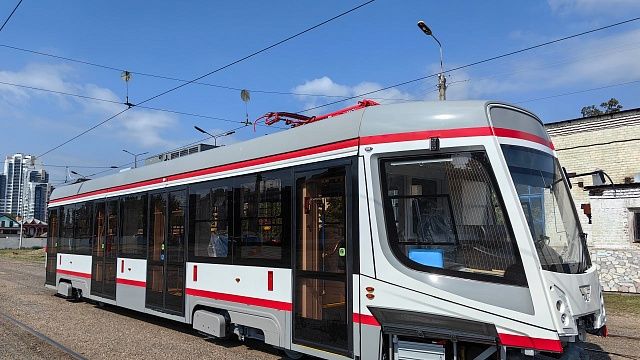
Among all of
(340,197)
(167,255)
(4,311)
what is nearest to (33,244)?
(4,311)

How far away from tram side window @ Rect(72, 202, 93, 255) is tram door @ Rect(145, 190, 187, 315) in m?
3.58

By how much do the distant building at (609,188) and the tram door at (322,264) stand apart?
13.1m

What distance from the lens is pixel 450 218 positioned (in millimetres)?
5137

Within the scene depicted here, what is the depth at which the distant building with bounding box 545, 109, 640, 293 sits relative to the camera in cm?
1554

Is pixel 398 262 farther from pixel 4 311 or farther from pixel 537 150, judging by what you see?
pixel 4 311

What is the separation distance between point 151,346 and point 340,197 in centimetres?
441

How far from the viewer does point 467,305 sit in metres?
4.82

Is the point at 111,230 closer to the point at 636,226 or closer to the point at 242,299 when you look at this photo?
the point at 242,299

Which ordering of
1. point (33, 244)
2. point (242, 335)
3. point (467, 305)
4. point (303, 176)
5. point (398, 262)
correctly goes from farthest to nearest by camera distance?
1. point (33, 244)
2. point (242, 335)
3. point (303, 176)
4. point (398, 262)
5. point (467, 305)

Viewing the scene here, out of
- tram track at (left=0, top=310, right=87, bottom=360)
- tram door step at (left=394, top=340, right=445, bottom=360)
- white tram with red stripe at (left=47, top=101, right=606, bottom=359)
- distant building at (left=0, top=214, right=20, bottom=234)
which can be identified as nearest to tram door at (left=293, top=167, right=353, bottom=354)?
white tram with red stripe at (left=47, top=101, right=606, bottom=359)

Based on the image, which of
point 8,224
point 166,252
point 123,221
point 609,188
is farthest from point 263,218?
point 8,224

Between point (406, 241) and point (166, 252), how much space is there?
547cm

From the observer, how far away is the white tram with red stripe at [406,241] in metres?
4.76

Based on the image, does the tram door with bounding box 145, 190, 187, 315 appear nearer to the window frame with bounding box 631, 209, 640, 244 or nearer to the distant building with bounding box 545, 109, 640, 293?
the distant building with bounding box 545, 109, 640, 293
